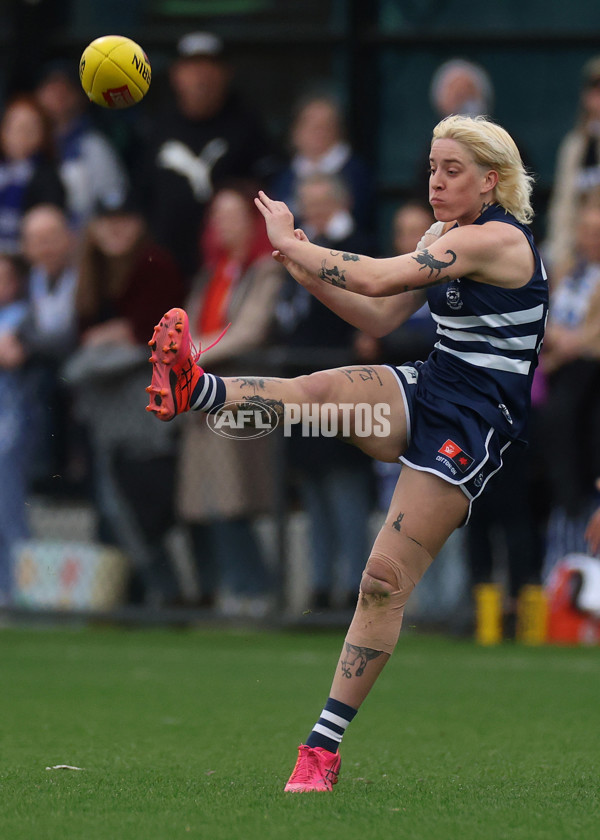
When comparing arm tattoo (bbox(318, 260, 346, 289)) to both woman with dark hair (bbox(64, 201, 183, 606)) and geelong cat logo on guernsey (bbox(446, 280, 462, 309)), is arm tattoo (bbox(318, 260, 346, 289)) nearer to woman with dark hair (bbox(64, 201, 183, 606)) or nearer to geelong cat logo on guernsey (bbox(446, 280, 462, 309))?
geelong cat logo on guernsey (bbox(446, 280, 462, 309))

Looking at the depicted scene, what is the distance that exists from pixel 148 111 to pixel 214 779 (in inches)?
350

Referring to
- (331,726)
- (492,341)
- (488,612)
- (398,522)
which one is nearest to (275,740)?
(331,726)

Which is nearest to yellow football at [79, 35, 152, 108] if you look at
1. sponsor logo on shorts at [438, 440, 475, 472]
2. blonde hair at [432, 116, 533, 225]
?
blonde hair at [432, 116, 533, 225]

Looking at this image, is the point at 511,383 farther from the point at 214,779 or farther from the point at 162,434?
the point at 162,434

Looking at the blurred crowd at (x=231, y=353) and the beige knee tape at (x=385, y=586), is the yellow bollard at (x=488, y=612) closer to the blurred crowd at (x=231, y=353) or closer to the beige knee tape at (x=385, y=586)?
the blurred crowd at (x=231, y=353)

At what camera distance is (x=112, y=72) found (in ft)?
19.9

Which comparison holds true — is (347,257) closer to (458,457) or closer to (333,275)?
(333,275)

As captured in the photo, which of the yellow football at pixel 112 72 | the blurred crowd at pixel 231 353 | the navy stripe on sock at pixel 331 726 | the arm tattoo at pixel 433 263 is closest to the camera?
the arm tattoo at pixel 433 263

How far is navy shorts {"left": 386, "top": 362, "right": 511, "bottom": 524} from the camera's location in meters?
4.99

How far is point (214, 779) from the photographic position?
5.19 meters

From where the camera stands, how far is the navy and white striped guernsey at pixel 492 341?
5055 millimetres

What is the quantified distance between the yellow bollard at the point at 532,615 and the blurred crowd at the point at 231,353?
0.11 meters

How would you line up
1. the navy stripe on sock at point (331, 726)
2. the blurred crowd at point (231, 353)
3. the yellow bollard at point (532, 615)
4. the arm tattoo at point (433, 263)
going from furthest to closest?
the blurred crowd at point (231, 353), the yellow bollard at point (532, 615), the navy stripe on sock at point (331, 726), the arm tattoo at point (433, 263)

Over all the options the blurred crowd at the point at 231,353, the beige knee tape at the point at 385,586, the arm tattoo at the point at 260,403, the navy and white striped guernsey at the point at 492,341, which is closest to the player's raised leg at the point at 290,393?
the arm tattoo at the point at 260,403
